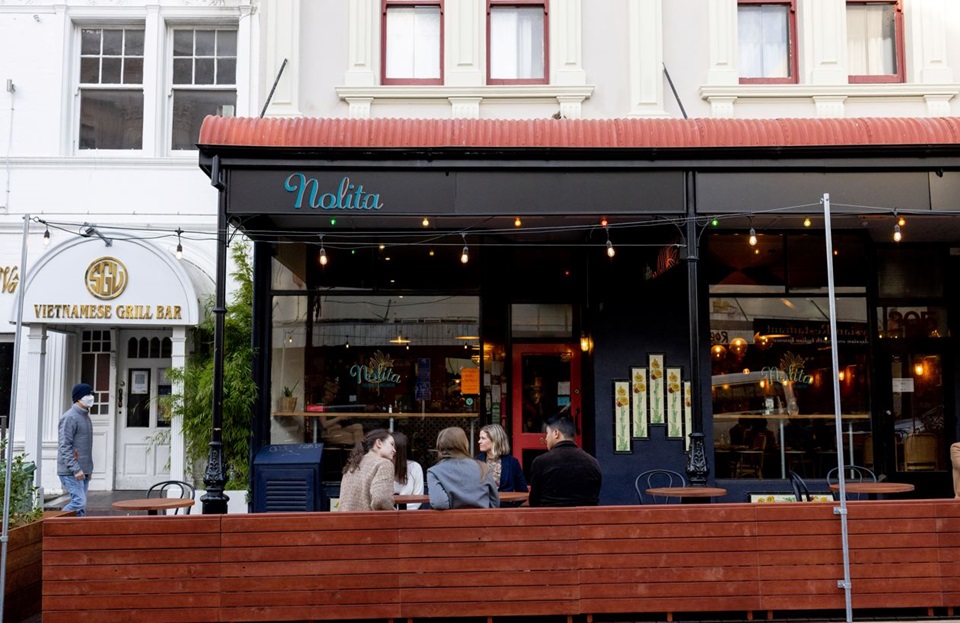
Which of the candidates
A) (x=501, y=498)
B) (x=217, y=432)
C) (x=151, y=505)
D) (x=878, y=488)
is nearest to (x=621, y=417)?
(x=878, y=488)

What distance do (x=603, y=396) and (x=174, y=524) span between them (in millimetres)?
6114

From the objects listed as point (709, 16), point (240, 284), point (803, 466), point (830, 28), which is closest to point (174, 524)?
point (240, 284)

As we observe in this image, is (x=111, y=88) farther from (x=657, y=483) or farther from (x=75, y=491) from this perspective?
(x=657, y=483)

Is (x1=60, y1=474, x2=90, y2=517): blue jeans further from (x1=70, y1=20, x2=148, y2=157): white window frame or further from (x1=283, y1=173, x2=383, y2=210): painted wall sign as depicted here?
(x1=70, y1=20, x2=148, y2=157): white window frame

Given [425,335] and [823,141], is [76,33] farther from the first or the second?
[823,141]

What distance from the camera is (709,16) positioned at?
11047 millimetres

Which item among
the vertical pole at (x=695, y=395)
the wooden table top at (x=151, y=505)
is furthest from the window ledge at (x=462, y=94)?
the wooden table top at (x=151, y=505)

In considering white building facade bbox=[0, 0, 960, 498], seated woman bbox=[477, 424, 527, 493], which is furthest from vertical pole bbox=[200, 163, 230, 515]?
seated woman bbox=[477, 424, 527, 493]

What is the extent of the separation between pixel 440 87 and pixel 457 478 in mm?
5877

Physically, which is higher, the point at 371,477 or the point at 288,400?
the point at 288,400

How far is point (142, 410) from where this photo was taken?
1259cm

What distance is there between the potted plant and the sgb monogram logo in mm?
2572

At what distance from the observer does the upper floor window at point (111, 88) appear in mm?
12625

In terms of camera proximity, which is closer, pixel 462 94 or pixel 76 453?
pixel 76 453
